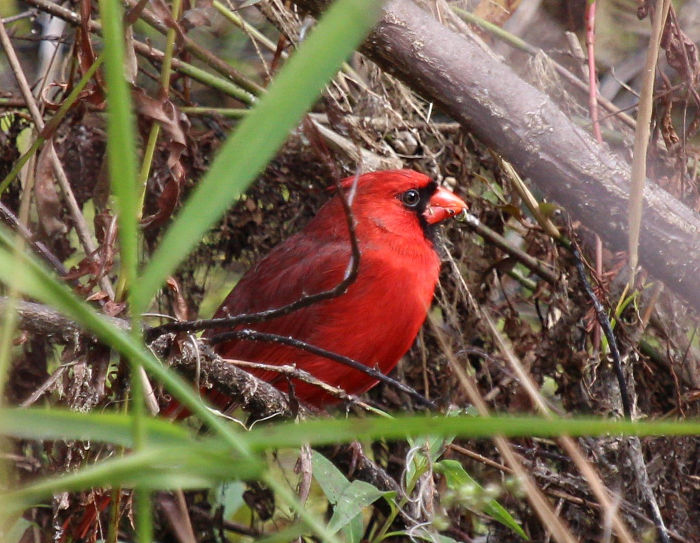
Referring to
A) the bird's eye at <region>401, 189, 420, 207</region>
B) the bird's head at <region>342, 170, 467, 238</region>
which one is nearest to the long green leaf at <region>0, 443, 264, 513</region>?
the bird's head at <region>342, 170, 467, 238</region>

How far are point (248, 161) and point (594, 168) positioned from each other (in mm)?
1159

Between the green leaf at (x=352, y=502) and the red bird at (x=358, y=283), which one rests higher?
the green leaf at (x=352, y=502)

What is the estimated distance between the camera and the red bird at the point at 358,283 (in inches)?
104

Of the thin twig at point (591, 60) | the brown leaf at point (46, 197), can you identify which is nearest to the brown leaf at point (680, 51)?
the thin twig at point (591, 60)

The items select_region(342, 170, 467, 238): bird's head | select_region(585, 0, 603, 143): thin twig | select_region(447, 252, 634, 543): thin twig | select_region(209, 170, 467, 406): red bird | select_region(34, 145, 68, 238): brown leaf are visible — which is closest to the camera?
select_region(447, 252, 634, 543): thin twig

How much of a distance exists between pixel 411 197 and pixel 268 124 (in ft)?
6.74

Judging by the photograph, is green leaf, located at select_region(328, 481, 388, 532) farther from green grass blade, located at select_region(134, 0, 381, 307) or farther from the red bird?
the red bird

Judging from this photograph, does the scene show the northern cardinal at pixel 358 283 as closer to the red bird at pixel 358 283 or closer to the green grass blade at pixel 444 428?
the red bird at pixel 358 283

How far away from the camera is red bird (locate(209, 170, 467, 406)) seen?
104 inches

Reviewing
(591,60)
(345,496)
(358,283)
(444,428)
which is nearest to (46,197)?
(358,283)

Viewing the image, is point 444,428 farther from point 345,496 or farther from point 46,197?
point 46,197

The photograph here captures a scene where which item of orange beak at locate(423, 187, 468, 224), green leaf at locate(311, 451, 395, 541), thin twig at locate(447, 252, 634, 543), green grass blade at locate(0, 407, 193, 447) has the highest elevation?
thin twig at locate(447, 252, 634, 543)

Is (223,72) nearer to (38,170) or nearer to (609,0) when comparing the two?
(38,170)

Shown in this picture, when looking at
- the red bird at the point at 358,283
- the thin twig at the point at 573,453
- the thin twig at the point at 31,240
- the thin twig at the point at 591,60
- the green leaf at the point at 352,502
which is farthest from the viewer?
the red bird at the point at 358,283
